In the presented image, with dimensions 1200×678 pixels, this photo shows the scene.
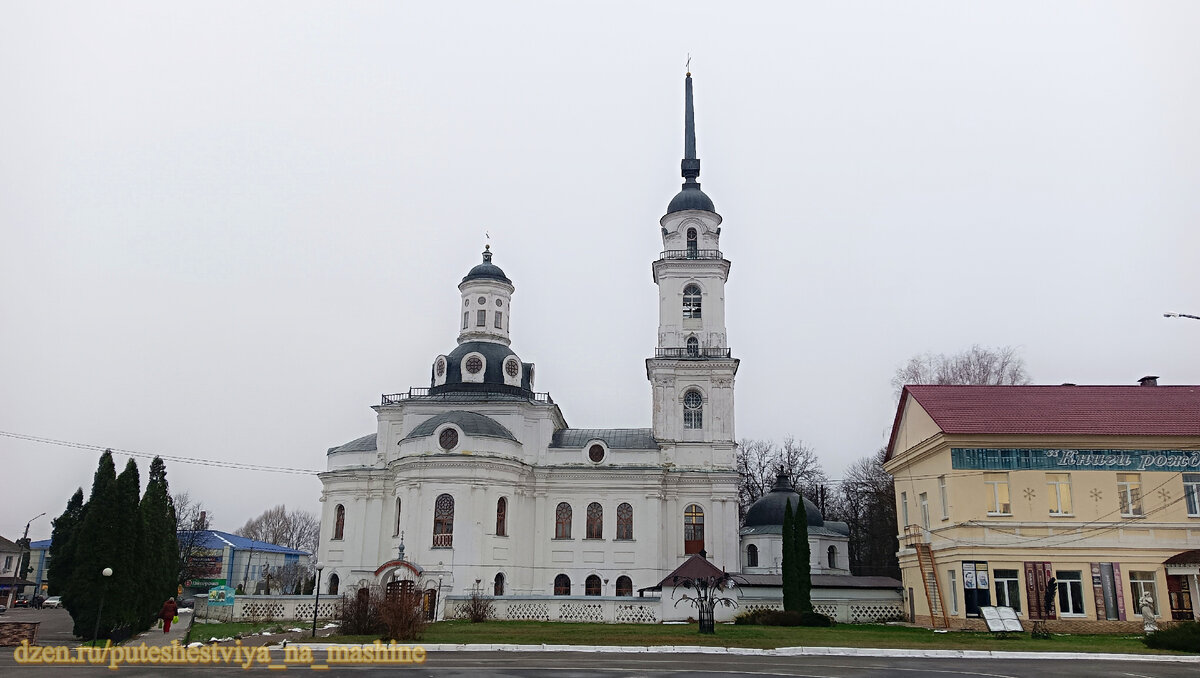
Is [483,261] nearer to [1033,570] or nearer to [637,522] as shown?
[637,522]

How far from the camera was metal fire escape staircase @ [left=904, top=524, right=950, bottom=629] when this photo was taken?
31.2m

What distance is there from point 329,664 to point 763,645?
11103mm

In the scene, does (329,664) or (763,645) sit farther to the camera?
(763,645)

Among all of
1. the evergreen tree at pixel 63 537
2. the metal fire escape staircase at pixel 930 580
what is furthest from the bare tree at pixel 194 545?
the metal fire escape staircase at pixel 930 580

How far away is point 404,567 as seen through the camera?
41969mm

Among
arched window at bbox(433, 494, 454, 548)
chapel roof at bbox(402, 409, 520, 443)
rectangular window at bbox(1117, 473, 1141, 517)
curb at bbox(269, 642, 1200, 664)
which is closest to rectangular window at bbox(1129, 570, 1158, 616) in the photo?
rectangular window at bbox(1117, 473, 1141, 517)

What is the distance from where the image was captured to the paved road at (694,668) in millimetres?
17188

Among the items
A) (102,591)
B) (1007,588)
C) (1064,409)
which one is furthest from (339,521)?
(1064,409)

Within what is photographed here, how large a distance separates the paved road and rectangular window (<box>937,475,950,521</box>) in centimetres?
1082

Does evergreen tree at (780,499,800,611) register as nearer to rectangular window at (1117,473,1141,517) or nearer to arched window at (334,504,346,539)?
rectangular window at (1117,473,1141,517)

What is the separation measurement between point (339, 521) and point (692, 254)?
25.1 m

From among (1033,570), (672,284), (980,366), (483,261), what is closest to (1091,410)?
(1033,570)

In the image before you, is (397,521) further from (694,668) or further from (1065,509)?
(1065,509)

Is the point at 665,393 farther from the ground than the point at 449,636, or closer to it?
farther from the ground
